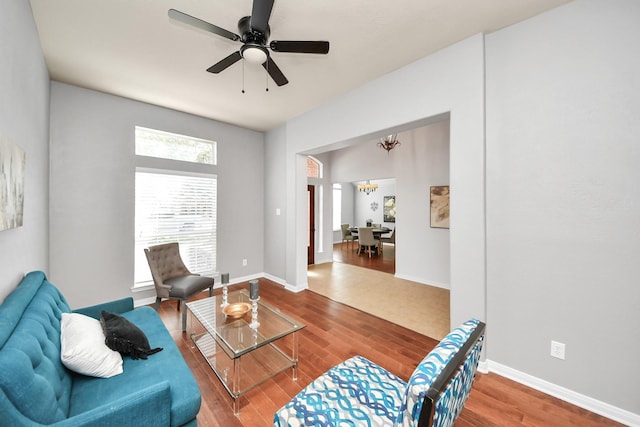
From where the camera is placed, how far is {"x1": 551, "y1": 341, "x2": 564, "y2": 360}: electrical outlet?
1.89 m

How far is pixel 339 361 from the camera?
2.30 m

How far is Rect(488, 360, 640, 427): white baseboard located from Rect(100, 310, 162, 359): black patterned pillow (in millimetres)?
2750

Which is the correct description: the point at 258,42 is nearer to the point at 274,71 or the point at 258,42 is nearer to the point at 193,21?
the point at 274,71

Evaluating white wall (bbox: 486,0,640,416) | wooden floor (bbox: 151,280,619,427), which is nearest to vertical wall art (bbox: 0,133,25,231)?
wooden floor (bbox: 151,280,619,427)

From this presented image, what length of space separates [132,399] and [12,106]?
1926 millimetres

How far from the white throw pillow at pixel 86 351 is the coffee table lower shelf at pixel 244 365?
0.69m

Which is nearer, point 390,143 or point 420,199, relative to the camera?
point 420,199

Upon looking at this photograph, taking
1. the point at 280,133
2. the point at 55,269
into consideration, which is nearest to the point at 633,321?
the point at 280,133

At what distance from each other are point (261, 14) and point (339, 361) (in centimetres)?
288

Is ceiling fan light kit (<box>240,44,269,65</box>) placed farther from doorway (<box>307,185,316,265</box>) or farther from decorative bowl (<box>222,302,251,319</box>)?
doorway (<box>307,185,316,265</box>)

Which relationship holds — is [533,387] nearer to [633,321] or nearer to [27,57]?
[633,321]

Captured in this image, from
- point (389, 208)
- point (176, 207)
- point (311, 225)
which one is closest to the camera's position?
point (176, 207)

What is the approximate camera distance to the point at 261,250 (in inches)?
197

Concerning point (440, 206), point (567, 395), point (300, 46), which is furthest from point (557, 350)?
point (300, 46)
